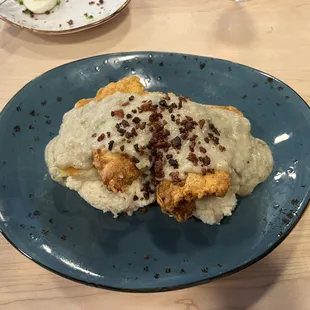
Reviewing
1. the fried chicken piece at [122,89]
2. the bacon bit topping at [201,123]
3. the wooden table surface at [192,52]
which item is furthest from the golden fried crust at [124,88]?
the wooden table surface at [192,52]

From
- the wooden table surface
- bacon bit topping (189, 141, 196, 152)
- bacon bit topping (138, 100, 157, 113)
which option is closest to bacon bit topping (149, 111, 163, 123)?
bacon bit topping (138, 100, 157, 113)

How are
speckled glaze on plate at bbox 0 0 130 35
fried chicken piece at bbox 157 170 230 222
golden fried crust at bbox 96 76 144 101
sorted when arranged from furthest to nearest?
speckled glaze on plate at bbox 0 0 130 35
golden fried crust at bbox 96 76 144 101
fried chicken piece at bbox 157 170 230 222

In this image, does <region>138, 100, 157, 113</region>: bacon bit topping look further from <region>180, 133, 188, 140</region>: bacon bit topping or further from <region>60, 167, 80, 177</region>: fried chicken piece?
<region>60, 167, 80, 177</region>: fried chicken piece

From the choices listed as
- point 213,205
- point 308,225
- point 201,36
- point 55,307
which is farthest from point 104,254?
point 201,36

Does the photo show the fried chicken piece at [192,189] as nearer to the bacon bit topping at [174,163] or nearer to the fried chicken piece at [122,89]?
the bacon bit topping at [174,163]

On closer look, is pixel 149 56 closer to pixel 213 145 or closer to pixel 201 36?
pixel 201 36

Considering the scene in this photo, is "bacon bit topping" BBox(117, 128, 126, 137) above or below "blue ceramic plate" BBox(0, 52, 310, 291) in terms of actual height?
above
